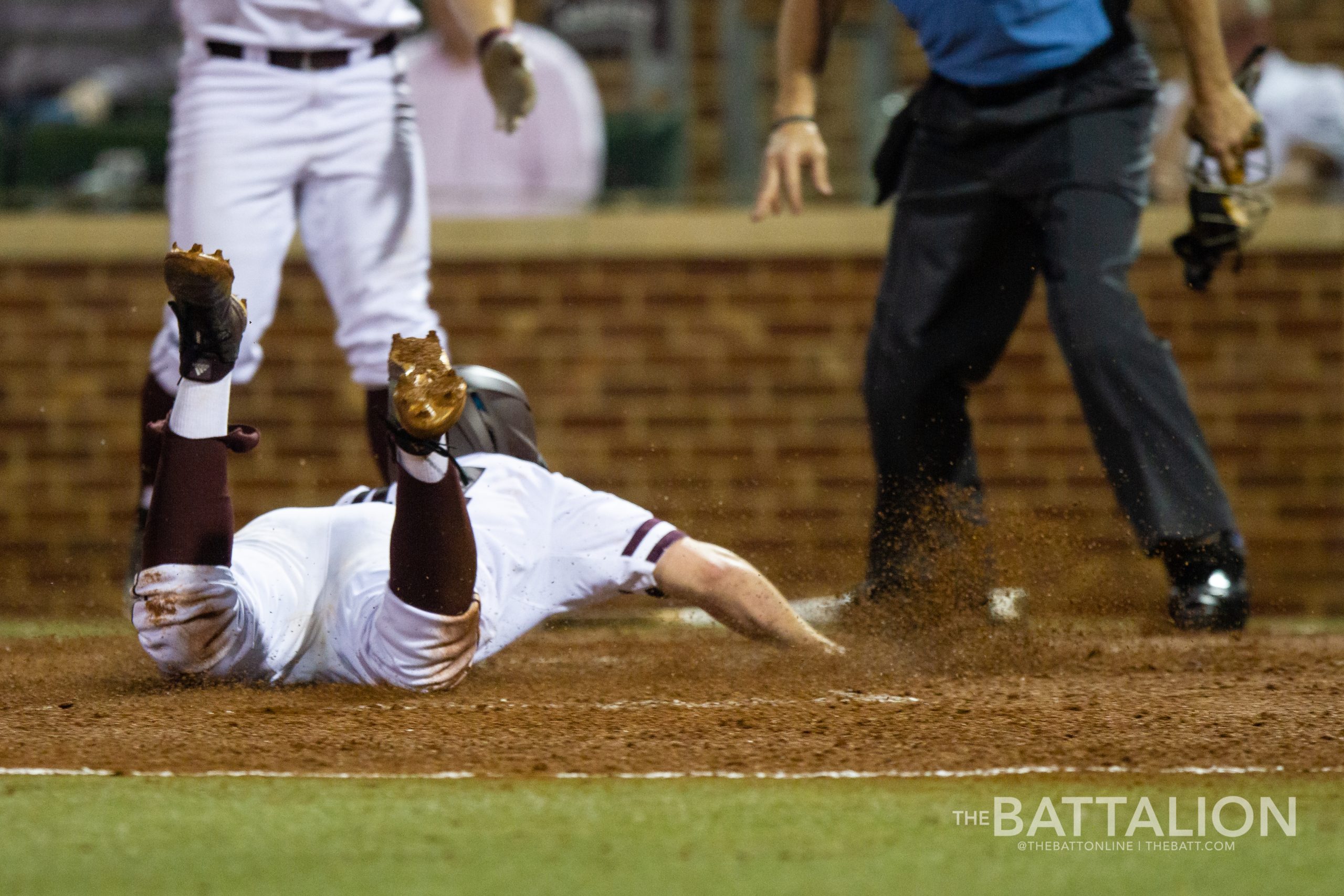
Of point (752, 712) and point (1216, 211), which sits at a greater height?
point (1216, 211)

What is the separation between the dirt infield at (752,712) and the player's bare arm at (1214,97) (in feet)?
3.53

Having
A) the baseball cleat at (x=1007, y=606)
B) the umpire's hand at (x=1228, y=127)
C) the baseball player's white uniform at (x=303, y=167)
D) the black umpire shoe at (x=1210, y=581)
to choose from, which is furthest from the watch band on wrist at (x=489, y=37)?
the black umpire shoe at (x=1210, y=581)

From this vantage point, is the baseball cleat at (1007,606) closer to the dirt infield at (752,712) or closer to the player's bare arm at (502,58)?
the dirt infield at (752,712)

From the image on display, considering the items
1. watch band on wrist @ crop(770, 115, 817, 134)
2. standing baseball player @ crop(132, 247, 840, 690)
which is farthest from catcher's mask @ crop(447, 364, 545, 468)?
watch band on wrist @ crop(770, 115, 817, 134)

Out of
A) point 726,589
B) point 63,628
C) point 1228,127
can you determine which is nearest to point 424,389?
point 726,589

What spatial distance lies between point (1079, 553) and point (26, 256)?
4.12 m

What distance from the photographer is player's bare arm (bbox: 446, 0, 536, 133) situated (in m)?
3.99

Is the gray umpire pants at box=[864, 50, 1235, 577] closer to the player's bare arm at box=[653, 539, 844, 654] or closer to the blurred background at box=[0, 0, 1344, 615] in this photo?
the player's bare arm at box=[653, 539, 844, 654]

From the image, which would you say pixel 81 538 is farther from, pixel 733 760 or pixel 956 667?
pixel 733 760

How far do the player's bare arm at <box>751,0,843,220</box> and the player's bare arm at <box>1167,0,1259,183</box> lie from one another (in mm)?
Answer: 841

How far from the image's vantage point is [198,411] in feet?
9.32

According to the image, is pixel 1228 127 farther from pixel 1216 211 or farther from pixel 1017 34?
pixel 1017 34

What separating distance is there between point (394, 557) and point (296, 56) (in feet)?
5.44

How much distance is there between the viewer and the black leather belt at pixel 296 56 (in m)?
3.89
